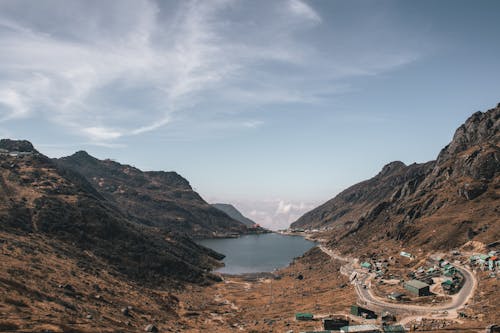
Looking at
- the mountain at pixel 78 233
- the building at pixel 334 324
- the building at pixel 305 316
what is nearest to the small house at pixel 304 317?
the building at pixel 305 316

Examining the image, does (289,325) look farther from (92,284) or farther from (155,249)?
(155,249)

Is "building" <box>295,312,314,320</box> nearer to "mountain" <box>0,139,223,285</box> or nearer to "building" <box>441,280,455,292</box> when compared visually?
"building" <box>441,280,455,292</box>

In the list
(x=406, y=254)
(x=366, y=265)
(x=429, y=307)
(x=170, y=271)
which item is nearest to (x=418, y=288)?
(x=429, y=307)

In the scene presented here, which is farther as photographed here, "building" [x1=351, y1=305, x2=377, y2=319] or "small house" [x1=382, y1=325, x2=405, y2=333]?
"building" [x1=351, y1=305, x2=377, y2=319]

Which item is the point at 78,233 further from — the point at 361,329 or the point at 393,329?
the point at 393,329

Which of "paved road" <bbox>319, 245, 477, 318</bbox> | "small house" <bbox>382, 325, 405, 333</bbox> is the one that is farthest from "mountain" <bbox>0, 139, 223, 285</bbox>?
"small house" <bbox>382, 325, 405, 333</bbox>

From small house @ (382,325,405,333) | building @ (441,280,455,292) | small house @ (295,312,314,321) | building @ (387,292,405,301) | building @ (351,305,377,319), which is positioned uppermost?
building @ (441,280,455,292)
